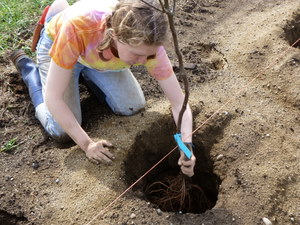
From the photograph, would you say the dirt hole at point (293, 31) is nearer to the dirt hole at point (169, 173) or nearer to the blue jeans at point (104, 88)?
the dirt hole at point (169, 173)

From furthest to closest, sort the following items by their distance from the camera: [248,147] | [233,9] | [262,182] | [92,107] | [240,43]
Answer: [233,9] → [240,43] → [92,107] → [248,147] → [262,182]

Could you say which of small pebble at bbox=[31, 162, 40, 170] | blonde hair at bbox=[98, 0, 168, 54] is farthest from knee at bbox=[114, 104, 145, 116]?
blonde hair at bbox=[98, 0, 168, 54]

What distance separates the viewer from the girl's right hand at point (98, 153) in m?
2.23

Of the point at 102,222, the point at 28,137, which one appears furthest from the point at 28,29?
the point at 102,222

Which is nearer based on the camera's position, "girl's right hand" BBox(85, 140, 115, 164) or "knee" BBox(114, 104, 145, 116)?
"girl's right hand" BBox(85, 140, 115, 164)

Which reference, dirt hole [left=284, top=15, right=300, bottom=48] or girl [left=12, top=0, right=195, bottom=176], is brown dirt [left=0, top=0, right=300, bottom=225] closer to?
dirt hole [left=284, top=15, right=300, bottom=48]

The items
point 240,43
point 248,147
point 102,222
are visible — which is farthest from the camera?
point 240,43

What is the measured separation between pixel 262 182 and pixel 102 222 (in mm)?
965

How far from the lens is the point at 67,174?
229cm

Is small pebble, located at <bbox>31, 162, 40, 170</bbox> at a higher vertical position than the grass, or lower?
lower

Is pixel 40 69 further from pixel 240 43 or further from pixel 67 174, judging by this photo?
pixel 240 43

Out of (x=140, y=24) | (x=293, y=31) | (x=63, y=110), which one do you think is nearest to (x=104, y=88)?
(x=63, y=110)

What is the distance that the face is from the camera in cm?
182

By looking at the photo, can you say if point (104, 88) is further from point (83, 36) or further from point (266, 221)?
point (266, 221)
